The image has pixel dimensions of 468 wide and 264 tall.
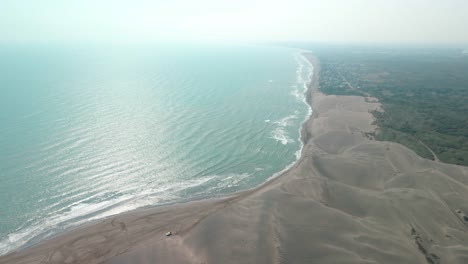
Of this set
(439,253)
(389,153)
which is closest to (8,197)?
(439,253)

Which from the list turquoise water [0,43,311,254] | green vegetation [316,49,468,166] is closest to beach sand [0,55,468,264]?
turquoise water [0,43,311,254]

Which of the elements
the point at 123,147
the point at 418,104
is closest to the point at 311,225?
the point at 123,147

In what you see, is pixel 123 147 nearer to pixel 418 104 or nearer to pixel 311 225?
pixel 311 225

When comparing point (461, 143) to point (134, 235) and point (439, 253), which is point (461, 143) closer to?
point (439, 253)

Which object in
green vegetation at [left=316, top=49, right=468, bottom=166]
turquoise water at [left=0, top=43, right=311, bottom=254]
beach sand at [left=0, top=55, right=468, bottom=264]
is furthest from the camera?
green vegetation at [left=316, top=49, right=468, bottom=166]

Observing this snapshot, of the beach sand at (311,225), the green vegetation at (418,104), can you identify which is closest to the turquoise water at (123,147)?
the beach sand at (311,225)

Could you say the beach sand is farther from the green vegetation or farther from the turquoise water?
the green vegetation
